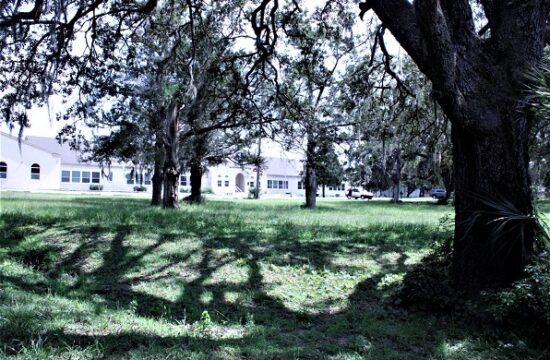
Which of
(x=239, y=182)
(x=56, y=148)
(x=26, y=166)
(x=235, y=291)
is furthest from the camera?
(x=239, y=182)

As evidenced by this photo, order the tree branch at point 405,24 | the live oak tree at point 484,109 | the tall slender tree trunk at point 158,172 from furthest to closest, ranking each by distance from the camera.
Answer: the tall slender tree trunk at point 158,172 < the tree branch at point 405,24 < the live oak tree at point 484,109

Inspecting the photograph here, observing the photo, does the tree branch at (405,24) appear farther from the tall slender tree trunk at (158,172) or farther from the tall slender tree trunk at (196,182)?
the tall slender tree trunk at (196,182)

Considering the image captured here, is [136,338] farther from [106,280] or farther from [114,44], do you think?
[114,44]

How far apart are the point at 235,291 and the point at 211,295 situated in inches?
14.6

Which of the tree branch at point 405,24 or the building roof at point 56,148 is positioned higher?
the building roof at point 56,148

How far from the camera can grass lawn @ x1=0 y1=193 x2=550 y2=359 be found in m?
4.08

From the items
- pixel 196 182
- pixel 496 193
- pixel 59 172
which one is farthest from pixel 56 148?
pixel 496 193

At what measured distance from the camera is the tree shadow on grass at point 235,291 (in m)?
4.14

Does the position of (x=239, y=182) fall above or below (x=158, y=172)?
above

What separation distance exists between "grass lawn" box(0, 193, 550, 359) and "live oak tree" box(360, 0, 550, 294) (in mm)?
967

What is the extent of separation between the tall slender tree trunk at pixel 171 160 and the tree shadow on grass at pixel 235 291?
7505 mm

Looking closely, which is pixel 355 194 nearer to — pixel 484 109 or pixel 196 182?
pixel 196 182

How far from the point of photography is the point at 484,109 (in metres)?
5.41

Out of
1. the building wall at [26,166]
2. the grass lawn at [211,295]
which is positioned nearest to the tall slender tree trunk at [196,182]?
the grass lawn at [211,295]
